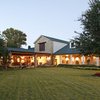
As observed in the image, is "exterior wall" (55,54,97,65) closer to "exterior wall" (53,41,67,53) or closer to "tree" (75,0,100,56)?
"exterior wall" (53,41,67,53)

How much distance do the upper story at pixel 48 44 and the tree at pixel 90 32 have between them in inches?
1238

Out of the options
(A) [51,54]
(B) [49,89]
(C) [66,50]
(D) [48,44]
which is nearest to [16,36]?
(D) [48,44]

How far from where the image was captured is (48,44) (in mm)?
59656

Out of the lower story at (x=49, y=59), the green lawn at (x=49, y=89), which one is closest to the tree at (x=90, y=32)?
the green lawn at (x=49, y=89)

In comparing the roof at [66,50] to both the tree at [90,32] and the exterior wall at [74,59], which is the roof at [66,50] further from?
the tree at [90,32]

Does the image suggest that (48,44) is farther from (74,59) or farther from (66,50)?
(74,59)

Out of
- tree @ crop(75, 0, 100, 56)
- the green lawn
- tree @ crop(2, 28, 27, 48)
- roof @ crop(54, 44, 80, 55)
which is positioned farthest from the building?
the green lawn

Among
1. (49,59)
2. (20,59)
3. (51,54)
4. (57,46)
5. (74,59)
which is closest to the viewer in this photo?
(74,59)

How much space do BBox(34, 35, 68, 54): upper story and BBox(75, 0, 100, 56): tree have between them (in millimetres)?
31433

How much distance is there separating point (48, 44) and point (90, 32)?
110 feet

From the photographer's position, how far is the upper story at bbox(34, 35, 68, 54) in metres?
59.2

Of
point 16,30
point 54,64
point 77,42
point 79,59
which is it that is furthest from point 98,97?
point 16,30

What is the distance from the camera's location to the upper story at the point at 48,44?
59.2 meters

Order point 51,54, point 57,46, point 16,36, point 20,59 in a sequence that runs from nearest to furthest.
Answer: point 20,59 → point 51,54 → point 57,46 → point 16,36
